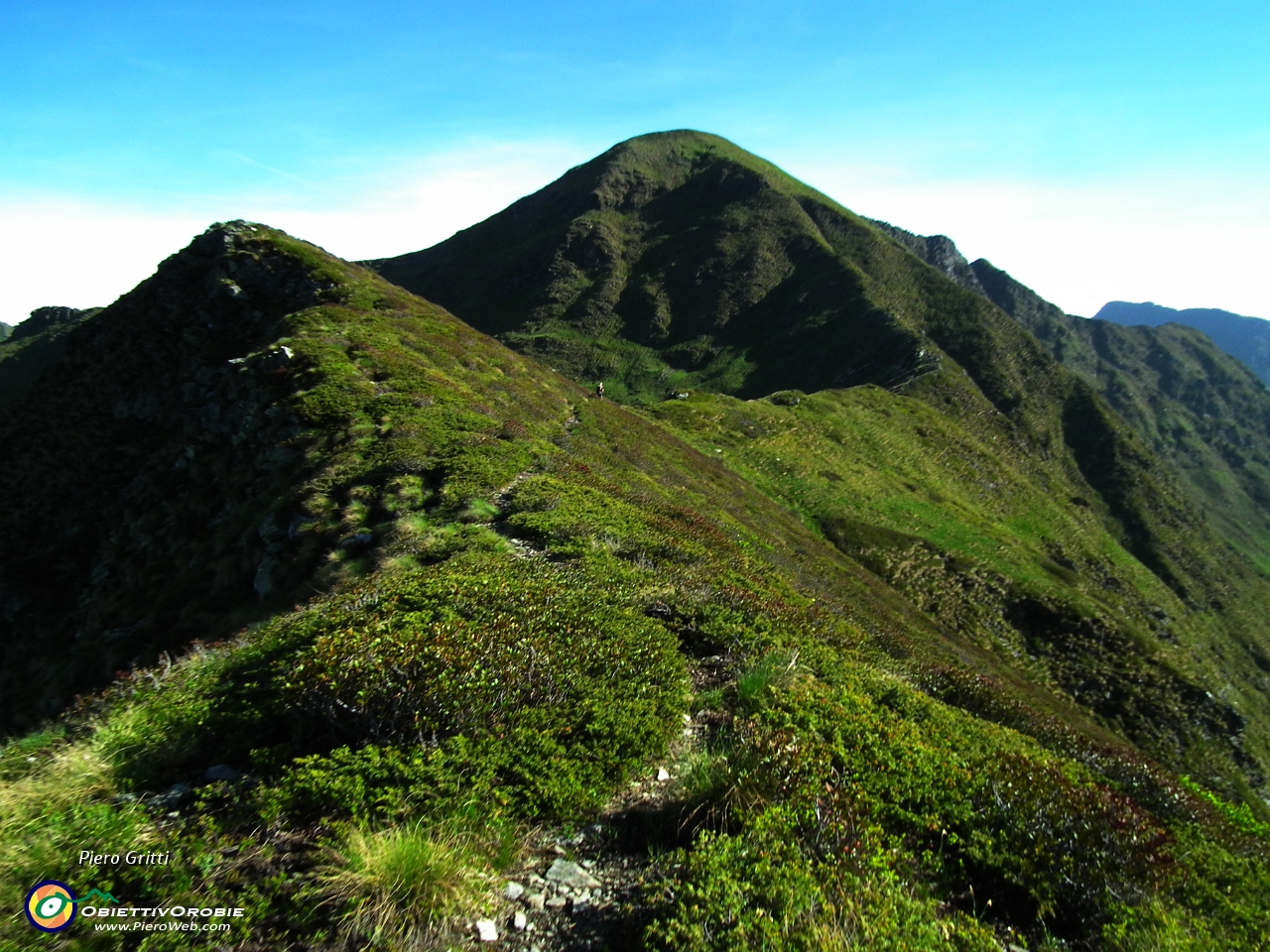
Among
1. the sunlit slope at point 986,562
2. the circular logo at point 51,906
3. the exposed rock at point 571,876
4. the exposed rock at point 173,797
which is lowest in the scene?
the sunlit slope at point 986,562

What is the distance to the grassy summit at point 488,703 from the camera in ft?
15.8

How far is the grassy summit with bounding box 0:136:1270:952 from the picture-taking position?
482 cm

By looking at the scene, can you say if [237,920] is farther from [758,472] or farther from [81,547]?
[758,472]

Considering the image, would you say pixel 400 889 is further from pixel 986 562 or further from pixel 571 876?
pixel 986 562

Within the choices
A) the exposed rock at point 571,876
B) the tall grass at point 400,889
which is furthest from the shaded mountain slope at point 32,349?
the exposed rock at point 571,876

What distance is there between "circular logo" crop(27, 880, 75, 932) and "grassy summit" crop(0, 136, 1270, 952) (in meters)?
0.15

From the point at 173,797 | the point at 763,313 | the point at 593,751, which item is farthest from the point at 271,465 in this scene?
the point at 763,313

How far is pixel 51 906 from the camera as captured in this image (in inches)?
175

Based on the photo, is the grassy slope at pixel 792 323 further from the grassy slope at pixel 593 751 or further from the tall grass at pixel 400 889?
the tall grass at pixel 400 889

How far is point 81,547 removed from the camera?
27484 millimetres

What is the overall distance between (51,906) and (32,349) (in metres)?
172

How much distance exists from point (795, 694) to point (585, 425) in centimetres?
2215

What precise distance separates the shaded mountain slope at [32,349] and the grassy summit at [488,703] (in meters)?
107

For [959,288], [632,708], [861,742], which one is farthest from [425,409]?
[959,288]
